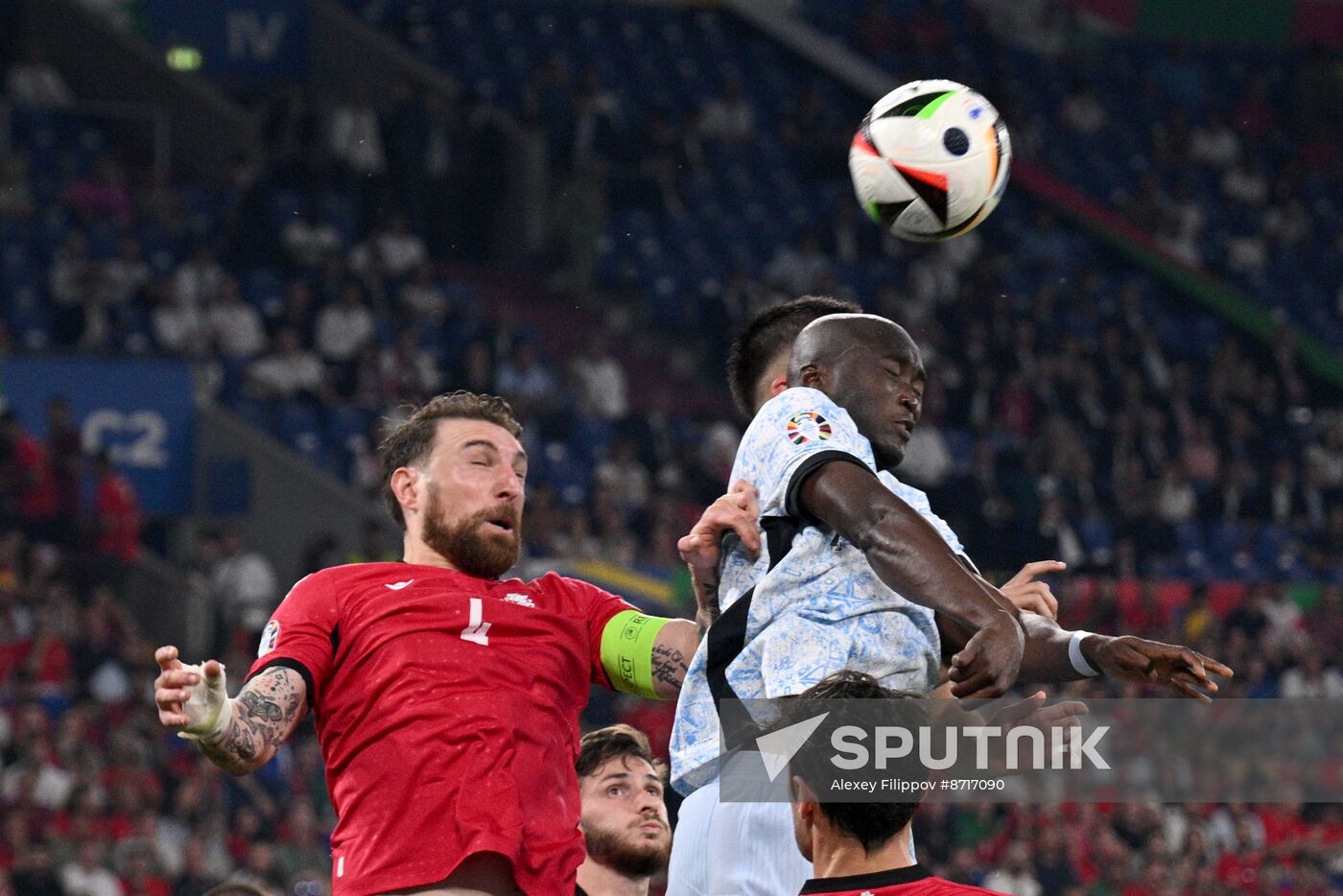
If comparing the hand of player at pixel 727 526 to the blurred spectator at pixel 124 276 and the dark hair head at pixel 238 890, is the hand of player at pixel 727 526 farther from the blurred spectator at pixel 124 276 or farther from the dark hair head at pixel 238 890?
the blurred spectator at pixel 124 276

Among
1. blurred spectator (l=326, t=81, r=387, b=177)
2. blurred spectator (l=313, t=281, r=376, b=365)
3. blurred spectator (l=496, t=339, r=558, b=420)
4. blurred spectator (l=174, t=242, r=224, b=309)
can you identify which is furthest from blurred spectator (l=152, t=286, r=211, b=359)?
blurred spectator (l=326, t=81, r=387, b=177)

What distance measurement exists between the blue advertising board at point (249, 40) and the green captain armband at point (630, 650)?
52.1ft

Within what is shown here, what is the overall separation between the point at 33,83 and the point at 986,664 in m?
15.0

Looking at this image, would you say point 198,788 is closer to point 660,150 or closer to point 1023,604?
point 1023,604

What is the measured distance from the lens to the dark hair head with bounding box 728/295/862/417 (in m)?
4.57

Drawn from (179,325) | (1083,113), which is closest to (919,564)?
(179,325)

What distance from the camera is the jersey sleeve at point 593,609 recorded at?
171 inches

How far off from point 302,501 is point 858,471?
10963mm

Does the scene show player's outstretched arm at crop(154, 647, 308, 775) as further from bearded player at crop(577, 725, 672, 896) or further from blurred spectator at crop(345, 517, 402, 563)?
blurred spectator at crop(345, 517, 402, 563)

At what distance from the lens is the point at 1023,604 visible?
4.05 m

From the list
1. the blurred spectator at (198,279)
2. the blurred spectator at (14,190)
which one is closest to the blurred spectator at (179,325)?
the blurred spectator at (198,279)

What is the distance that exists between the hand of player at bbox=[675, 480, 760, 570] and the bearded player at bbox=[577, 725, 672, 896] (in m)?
1.35

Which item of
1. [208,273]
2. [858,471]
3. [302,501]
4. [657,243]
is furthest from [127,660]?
[858,471]

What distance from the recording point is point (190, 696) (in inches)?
139
